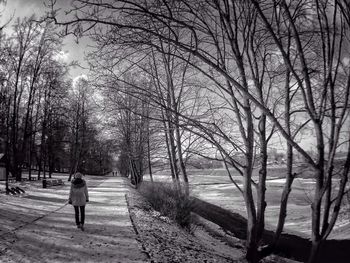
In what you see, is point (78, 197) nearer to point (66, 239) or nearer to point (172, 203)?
point (66, 239)

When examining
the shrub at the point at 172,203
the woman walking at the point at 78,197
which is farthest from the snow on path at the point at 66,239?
the shrub at the point at 172,203

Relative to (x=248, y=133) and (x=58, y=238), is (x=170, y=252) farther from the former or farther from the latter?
(x=248, y=133)

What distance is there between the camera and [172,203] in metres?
12.1

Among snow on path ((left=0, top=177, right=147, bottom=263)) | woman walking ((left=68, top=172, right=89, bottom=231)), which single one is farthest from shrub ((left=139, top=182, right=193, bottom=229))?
woman walking ((left=68, top=172, right=89, bottom=231))

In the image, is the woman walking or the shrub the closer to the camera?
the woman walking

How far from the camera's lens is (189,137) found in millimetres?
14586

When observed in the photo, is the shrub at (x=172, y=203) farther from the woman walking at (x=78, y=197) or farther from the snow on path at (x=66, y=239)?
the woman walking at (x=78, y=197)

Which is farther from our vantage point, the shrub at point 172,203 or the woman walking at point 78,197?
the shrub at point 172,203

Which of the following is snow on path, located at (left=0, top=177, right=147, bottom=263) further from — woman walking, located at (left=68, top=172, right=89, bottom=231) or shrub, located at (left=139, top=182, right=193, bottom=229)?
shrub, located at (left=139, top=182, right=193, bottom=229)

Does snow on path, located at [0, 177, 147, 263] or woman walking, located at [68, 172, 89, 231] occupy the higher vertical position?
woman walking, located at [68, 172, 89, 231]

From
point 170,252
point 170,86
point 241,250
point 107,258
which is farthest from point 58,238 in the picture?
point 170,86

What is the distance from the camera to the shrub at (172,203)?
11531 mm

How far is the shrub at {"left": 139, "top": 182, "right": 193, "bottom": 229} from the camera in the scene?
11531 mm

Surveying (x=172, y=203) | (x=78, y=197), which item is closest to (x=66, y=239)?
(x=78, y=197)
